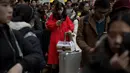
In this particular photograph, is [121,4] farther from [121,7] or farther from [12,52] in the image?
[12,52]

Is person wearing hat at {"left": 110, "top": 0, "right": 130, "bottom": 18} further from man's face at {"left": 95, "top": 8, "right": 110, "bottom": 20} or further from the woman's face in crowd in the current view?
man's face at {"left": 95, "top": 8, "right": 110, "bottom": 20}

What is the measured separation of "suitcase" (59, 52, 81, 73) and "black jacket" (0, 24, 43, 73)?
4.62 metres

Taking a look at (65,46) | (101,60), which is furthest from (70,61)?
(101,60)

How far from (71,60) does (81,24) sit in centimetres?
227

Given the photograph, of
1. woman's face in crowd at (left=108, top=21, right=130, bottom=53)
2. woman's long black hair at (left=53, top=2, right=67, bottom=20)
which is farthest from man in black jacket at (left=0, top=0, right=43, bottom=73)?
woman's long black hair at (left=53, top=2, right=67, bottom=20)

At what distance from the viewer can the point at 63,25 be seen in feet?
28.4

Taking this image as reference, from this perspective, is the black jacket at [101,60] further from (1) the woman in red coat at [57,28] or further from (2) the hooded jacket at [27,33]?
(1) the woman in red coat at [57,28]

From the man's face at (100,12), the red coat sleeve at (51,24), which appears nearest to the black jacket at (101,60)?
the man's face at (100,12)

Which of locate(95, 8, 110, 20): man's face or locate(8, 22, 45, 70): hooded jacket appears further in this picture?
locate(95, 8, 110, 20): man's face

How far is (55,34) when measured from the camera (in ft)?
28.4

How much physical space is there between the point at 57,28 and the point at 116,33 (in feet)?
22.3

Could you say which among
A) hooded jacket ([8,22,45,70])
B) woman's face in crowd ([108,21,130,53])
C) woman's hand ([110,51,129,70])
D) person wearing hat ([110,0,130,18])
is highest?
person wearing hat ([110,0,130,18])

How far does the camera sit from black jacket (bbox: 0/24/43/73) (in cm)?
269

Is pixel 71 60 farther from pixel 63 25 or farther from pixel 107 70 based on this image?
pixel 107 70
